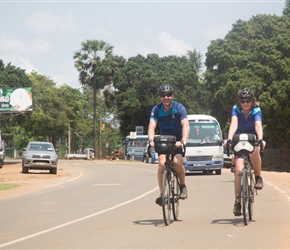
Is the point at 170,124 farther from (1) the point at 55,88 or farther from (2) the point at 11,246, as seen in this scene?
(1) the point at 55,88

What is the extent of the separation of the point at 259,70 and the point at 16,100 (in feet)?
62.4

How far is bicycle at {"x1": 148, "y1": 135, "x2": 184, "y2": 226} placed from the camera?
10.9 meters

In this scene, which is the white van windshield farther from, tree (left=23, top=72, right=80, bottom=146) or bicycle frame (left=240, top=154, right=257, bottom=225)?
tree (left=23, top=72, right=80, bottom=146)

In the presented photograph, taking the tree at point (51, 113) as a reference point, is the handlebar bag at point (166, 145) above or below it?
below

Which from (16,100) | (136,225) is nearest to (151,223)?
(136,225)

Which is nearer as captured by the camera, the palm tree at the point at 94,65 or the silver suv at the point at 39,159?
the silver suv at the point at 39,159

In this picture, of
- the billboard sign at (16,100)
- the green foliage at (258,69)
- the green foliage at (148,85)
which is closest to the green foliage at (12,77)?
the green foliage at (148,85)

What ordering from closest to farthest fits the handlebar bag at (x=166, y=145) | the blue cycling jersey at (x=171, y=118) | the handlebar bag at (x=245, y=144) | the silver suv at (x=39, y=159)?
the handlebar bag at (x=245, y=144) → the handlebar bag at (x=166, y=145) → the blue cycling jersey at (x=171, y=118) → the silver suv at (x=39, y=159)

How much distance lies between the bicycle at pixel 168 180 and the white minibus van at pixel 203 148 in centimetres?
2021

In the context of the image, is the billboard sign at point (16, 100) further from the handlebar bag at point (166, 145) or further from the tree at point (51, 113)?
the handlebar bag at point (166, 145)

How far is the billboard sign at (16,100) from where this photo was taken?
5609 cm

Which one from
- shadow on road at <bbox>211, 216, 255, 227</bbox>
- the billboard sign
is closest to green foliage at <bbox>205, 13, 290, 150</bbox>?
the billboard sign

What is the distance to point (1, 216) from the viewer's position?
43.2 ft

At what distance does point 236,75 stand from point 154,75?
23651 mm
